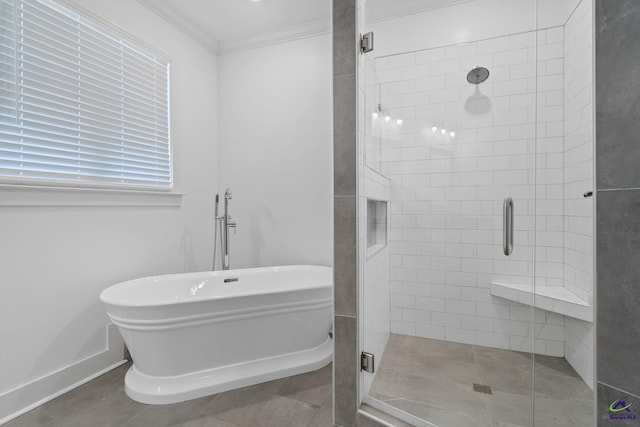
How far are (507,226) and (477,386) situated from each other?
0.71 meters

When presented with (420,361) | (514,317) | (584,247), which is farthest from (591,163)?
(420,361)

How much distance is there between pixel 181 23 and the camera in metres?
2.62

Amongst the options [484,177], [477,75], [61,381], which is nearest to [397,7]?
[477,75]

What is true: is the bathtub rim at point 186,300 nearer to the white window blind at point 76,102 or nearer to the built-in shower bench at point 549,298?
the white window blind at point 76,102

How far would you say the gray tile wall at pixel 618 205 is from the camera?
766mm

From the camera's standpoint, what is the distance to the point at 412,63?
64.9 inches

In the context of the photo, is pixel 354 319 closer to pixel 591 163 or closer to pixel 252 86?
pixel 591 163

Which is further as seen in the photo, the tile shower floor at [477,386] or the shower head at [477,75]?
the shower head at [477,75]

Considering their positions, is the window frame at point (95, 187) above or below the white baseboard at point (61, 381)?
above

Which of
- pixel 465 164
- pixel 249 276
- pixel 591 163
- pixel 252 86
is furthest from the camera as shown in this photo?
pixel 252 86

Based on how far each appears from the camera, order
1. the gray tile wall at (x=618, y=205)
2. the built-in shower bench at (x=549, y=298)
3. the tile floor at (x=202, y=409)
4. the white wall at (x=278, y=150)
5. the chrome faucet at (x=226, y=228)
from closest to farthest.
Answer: the gray tile wall at (x=618, y=205)
the built-in shower bench at (x=549, y=298)
the tile floor at (x=202, y=409)
the chrome faucet at (x=226, y=228)
the white wall at (x=278, y=150)

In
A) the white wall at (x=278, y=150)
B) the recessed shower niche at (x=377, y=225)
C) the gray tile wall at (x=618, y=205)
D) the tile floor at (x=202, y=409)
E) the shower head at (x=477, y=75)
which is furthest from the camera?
the white wall at (x=278, y=150)

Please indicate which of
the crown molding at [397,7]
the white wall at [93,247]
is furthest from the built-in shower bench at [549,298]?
the white wall at [93,247]

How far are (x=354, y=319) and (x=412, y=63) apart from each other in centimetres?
139
